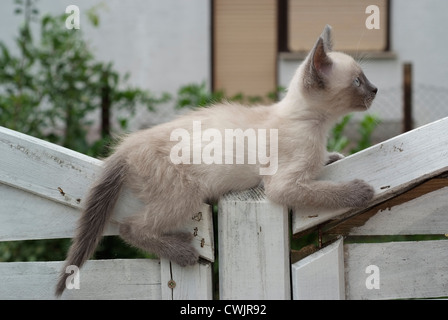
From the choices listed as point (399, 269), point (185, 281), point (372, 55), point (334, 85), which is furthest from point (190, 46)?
point (399, 269)

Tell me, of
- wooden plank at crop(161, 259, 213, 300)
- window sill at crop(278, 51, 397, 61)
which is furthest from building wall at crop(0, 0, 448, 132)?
wooden plank at crop(161, 259, 213, 300)

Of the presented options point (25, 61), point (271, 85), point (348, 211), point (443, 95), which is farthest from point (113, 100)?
point (443, 95)

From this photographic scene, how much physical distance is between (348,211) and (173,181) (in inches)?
23.6

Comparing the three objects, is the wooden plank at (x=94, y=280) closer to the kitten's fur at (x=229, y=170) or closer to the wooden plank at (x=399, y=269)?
the kitten's fur at (x=229, y=170)

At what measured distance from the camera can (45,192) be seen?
1755 millimetres

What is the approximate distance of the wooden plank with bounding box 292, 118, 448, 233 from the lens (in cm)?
164

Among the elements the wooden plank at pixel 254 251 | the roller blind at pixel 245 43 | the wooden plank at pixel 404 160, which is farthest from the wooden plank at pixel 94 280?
the roller blind at pixel 245 43

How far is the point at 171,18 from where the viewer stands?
760 cm

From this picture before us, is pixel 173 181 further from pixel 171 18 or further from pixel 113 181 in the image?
pixel 171 18

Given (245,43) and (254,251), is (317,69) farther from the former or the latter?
(245,43)

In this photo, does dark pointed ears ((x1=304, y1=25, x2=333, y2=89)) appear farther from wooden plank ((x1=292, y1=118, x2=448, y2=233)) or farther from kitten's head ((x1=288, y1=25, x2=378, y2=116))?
wooden plank ((x1=292, y1=118, x2=448, y2=233))

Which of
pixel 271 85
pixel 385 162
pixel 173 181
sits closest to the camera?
pixel 385 162

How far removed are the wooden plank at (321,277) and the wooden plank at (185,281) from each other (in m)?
0.29

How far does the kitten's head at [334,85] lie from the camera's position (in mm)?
1973
